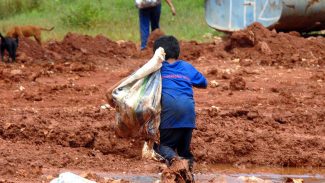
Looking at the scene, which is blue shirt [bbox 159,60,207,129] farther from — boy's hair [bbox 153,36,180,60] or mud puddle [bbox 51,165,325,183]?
mud puddle [bbox 51,165,325,183]

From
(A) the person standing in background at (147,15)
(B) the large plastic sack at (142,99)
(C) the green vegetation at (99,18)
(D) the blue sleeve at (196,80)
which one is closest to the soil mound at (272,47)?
(A) the person standing in background at (147,15)

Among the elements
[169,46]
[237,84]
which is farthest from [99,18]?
[169,46]

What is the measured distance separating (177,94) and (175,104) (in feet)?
0.29

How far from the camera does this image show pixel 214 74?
45.1ft

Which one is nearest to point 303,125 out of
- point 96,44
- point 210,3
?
point 96,44

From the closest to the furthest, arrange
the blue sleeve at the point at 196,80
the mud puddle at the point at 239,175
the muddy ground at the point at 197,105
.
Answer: the blue sleeve at the point at 196,80, the mud puddle at the point at 239,175, the muddy ground at the point at 197,105

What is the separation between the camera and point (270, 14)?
61.5 ft

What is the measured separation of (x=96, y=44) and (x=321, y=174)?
29.8 feet

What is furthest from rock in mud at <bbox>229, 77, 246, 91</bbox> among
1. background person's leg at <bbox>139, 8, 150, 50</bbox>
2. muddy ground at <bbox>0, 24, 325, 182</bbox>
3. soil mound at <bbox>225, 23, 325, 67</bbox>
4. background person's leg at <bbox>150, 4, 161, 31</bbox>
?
background person's leg at <bbox>139, 8, 150, 50</bbox>

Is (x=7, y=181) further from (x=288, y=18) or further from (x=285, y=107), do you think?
(x=288, y=18)

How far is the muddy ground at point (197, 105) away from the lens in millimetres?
8789

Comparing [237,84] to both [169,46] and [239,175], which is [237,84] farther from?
[169,46]

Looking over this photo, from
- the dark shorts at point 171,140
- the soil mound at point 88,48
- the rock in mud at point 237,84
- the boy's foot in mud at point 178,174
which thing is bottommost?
the soil mound at point 88,48

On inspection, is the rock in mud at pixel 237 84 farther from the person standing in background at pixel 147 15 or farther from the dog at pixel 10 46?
the dog at pixel 10 46
